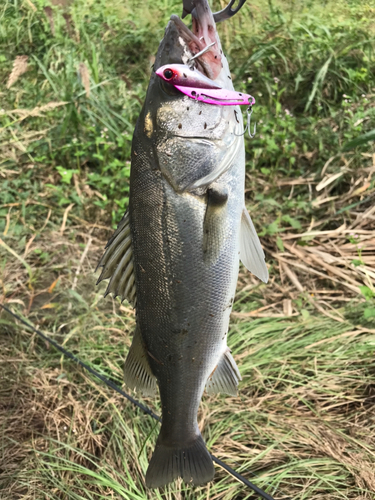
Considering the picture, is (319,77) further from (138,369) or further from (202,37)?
(138,369)

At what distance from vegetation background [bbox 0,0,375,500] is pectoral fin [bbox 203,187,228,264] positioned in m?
1.62

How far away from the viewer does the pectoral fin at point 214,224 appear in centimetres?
142

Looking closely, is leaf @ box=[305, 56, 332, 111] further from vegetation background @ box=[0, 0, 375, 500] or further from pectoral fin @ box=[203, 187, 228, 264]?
pectoral fin @ box=[203, 187, 228, 264]

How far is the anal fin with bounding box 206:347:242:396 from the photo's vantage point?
166 cm

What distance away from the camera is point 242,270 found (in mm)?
3600

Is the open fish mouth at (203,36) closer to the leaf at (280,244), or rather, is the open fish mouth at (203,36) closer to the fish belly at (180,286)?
the fish belly at (180,286)

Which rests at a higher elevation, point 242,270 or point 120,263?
point 120,263

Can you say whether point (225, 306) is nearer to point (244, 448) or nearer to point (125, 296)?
point (125, 296)

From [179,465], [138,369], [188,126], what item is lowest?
[179,465]

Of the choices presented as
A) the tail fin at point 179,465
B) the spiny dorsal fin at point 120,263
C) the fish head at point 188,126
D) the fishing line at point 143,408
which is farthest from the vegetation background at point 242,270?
the fish head at point 188,126

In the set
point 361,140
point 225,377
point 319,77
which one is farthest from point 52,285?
point 319,77

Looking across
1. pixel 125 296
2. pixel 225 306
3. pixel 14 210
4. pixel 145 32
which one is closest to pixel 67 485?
pixel 125 296

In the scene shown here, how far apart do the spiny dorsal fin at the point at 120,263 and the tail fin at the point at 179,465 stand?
614 mm

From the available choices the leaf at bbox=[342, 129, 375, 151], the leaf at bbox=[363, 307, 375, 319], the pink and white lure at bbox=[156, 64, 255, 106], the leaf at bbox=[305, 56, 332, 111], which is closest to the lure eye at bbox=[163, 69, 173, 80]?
the pink and white lure at bbox=[156, 64, 255, 106]
